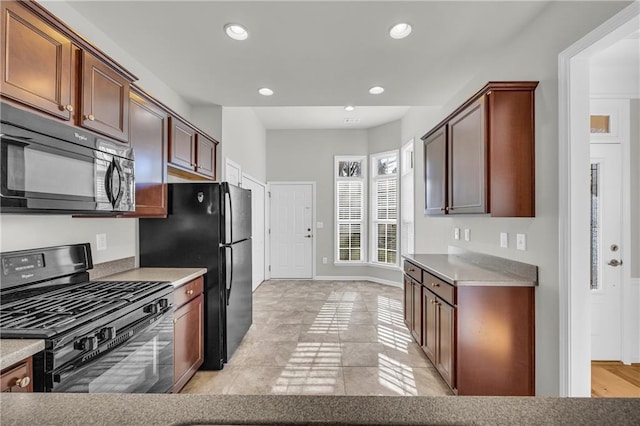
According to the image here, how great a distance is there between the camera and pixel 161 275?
2326 mm

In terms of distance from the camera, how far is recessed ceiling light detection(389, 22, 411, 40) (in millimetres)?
2104

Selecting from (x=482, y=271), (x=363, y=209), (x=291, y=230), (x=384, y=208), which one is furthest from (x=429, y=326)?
(x=291, y=230)

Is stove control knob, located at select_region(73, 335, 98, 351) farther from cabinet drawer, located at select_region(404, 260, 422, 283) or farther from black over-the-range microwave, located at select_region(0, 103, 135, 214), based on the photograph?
cabinet drawer, located at select_region(404, 260, 422, 283)

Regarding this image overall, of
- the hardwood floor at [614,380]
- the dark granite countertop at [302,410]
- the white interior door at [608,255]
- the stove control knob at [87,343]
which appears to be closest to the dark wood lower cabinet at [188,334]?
the stove control knob at [87,343]

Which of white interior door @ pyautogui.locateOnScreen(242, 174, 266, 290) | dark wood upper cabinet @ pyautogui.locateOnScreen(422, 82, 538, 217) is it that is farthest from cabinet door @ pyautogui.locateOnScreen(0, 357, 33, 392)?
white interior door @ pyautogui.locateOnScreen(242, 174, 266, 290)

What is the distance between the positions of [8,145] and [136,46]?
162cm

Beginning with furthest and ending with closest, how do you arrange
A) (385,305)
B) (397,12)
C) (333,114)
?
(333,114), (385,305), (397,12)

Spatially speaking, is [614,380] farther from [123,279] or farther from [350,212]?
[350,212]

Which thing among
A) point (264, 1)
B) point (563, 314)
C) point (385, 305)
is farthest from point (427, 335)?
point (264, 1)

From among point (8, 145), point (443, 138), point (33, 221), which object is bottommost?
point (33, 221)

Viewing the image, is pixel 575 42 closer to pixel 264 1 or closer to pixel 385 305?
pixel 264 1

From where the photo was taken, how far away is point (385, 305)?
4.51 meters

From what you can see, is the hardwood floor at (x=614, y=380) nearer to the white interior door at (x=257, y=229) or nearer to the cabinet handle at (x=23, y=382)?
the cabinet handle at (x=23, y=382)

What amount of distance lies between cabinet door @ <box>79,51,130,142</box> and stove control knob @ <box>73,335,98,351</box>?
112 centimetres
